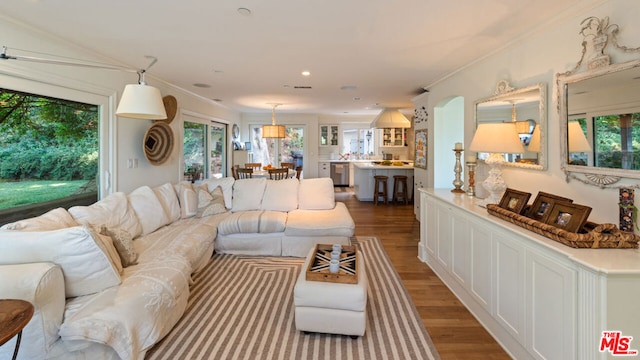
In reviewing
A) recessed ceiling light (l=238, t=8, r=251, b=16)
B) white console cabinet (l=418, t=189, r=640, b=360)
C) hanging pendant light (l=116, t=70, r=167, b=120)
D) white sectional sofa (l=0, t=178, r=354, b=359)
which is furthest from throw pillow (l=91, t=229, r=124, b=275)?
white console cabinet (l=418, t=189, r=640, b=360)

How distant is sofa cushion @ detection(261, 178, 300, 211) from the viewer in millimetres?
4301

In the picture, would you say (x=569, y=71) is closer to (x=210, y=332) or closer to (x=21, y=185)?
(x=210, y=332)

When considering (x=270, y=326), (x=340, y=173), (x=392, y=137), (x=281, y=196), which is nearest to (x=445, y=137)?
(x=281, y=196)

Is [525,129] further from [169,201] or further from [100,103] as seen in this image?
[100,103]

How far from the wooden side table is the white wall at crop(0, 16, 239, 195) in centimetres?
201

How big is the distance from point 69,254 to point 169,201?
2.05 m

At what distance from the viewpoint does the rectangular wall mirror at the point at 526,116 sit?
2.44 metres

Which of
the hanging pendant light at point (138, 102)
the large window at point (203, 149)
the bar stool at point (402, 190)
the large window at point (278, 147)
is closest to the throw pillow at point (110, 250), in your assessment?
the hanging pendant light at point (138, 102)

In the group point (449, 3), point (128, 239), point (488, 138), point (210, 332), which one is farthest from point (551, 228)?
point (128, 239)

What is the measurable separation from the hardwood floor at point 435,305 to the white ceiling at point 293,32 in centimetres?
232

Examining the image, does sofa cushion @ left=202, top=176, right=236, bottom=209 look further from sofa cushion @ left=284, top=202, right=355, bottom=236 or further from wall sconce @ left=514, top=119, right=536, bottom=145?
wall sconce @ left=514, top=119, right=536, bottom=145

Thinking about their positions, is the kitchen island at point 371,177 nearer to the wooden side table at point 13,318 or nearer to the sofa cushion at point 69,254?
the sofa cushion at point 69,254

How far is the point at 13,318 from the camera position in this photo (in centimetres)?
125

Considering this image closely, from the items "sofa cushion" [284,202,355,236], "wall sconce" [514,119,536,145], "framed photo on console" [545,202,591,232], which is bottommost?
"sofa cushion" [284,202,355,236]
